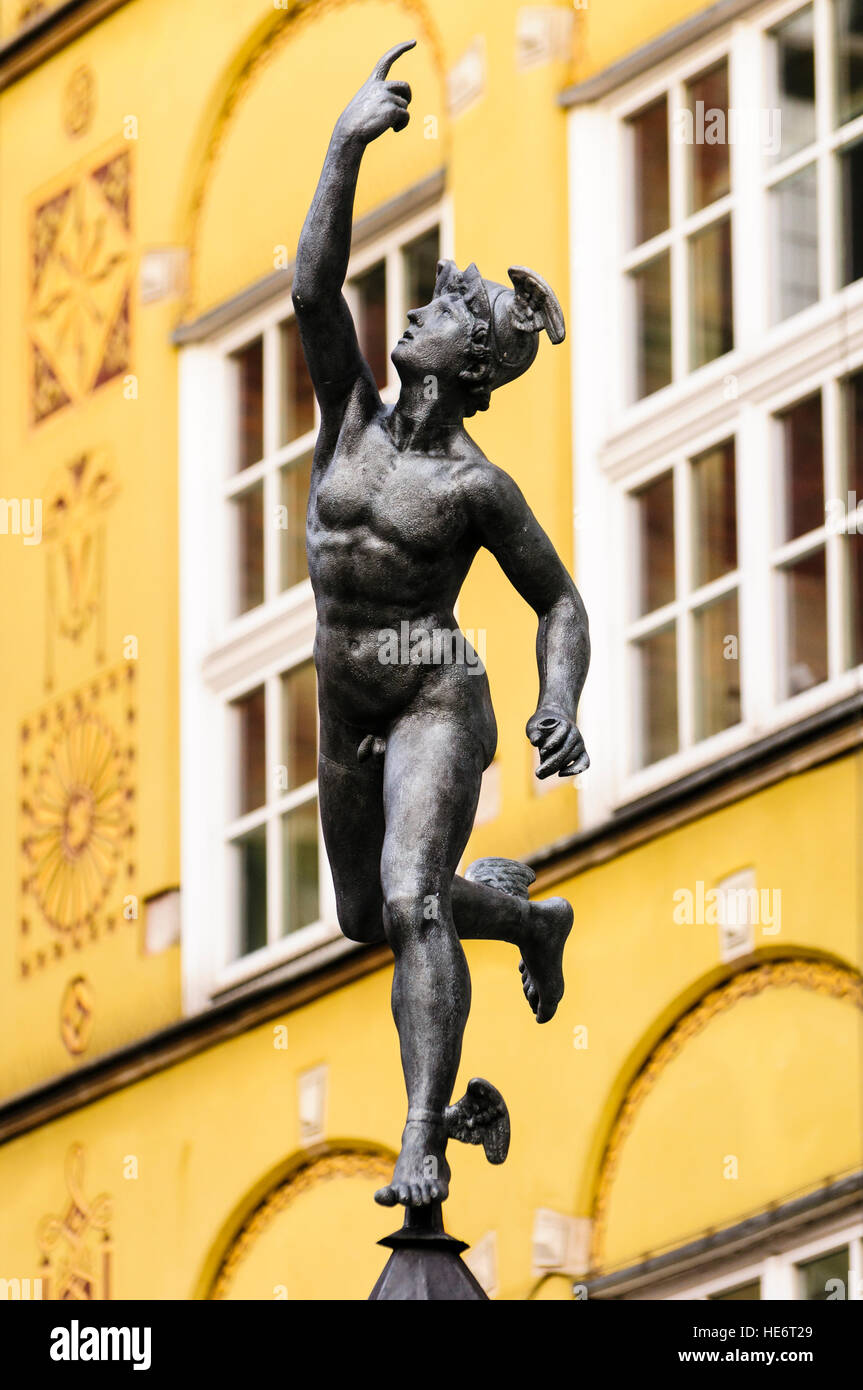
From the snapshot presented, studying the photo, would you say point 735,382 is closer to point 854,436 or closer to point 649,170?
point 854,436

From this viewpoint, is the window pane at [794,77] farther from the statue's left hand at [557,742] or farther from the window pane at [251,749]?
the statue's left hand at [557,742]

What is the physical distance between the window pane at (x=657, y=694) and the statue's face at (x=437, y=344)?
594cm

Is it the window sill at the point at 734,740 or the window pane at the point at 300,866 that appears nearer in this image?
the window sill at the point at 734,740

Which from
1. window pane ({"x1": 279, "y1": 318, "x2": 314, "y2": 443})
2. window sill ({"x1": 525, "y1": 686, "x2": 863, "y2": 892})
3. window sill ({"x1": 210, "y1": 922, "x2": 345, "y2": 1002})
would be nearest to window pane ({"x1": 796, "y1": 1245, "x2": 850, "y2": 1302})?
window sill ({"x1": 525, "y1": 686, "x2": 863, "y2": 892})

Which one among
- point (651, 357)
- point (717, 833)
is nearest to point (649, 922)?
point (717, 833)

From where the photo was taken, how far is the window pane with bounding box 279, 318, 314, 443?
14836 mm

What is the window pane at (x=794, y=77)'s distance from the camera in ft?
40.9

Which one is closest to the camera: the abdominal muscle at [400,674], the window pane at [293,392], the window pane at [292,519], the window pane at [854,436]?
the abdominal muscle at [400,674]

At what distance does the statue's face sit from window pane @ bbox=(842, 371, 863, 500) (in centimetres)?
529

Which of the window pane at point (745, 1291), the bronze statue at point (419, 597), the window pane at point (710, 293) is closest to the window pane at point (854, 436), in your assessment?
the window pane at point (710, 293)

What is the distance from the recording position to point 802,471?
12328 mm

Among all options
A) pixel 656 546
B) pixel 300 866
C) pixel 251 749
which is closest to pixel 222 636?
pixel 251 749

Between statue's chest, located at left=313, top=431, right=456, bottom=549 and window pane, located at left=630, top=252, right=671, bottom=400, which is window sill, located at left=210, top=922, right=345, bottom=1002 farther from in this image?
statue's chest, located at left=313, top=431, right=456, bottom=549

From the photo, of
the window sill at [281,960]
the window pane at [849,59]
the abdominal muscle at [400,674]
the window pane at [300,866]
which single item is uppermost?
the window pane at [849,59]
